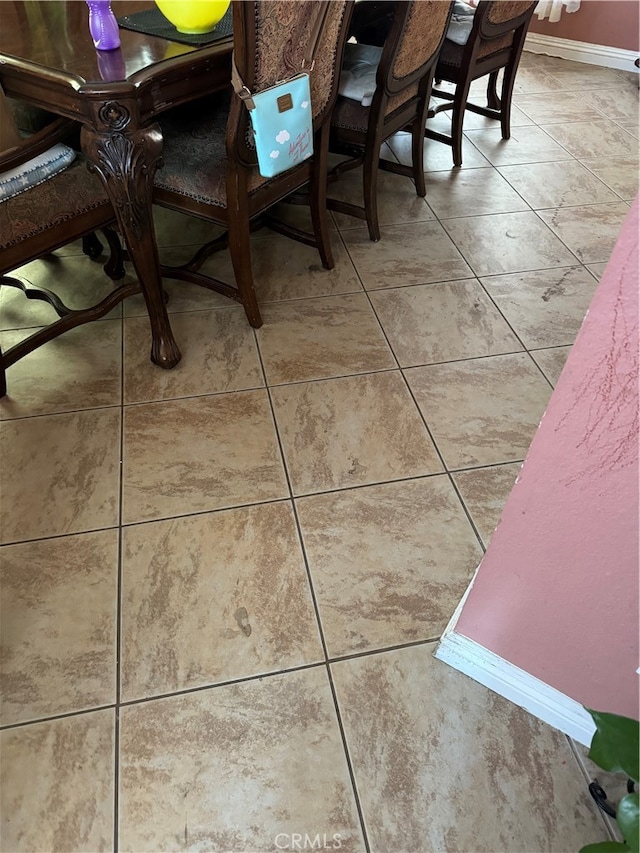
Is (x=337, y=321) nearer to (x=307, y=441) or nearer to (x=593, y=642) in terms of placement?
(x=307, y=441)

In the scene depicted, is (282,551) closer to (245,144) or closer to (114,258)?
(245,144)

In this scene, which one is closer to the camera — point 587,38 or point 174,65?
point 174,65

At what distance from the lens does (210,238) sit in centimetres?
237

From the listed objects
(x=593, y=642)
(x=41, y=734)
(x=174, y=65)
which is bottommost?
(x=41, y=734)

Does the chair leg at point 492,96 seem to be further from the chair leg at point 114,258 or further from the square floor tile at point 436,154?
the chair leg at point 114,258

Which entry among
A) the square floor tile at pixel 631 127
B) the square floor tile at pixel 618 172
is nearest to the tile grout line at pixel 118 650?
the square floor tile at pixel 618 172

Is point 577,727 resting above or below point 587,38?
below

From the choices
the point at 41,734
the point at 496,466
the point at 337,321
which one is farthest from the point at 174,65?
the point at 41,734

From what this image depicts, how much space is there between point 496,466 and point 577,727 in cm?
66

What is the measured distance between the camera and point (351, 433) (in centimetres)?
167

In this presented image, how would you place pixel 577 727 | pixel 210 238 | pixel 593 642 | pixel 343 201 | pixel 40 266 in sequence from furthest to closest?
pixel 343 201 < pixel 210 238 < pixel 40 266 < pixel 577 727 < pixel 593 642

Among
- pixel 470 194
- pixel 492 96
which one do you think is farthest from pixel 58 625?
pixel 492 96

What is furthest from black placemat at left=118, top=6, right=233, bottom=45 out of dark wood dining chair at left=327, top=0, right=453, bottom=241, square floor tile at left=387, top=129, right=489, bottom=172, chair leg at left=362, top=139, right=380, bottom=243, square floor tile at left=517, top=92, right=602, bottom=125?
square floor tile at left=517, top=92, right=602, bottom=125

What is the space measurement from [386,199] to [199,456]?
1573 mm
